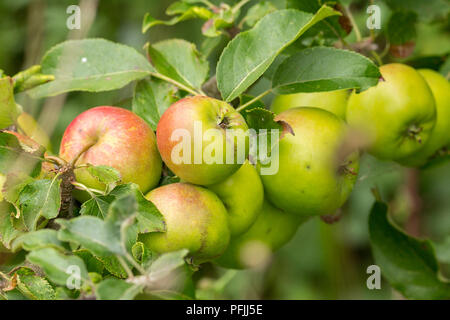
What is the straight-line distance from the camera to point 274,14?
86 cm

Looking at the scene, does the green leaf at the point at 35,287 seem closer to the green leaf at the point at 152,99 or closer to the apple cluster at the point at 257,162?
the apple cluster at the point at 257,162

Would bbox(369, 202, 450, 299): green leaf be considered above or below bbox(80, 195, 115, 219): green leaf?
below

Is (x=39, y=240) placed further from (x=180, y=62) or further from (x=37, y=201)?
(x=180, y=62)

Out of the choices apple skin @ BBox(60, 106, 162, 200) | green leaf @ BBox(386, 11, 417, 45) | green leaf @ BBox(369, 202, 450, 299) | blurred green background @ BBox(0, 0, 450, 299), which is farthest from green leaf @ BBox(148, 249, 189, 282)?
blurred green background @ BBox(0, 0, 450, 299)

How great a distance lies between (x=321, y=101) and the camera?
0.99 metres

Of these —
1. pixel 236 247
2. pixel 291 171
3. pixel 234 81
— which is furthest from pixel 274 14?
pixel 236 247

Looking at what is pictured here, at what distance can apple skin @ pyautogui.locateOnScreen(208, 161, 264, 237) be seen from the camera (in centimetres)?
84

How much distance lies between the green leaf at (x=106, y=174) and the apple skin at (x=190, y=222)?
0.07 meters

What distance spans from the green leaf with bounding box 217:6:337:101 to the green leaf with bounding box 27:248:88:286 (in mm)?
374

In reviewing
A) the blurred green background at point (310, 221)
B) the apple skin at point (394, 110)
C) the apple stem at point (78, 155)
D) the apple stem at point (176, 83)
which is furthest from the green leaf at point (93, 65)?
the blurred green background at point (310, 221)

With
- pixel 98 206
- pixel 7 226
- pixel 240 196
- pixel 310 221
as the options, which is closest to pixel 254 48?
pixel 240 196

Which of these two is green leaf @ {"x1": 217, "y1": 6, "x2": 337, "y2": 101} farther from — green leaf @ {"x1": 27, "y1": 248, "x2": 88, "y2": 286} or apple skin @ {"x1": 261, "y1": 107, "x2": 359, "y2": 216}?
green leaf @ {"x1": 27, "y1": 248, "x2": 88, "y2": 286}

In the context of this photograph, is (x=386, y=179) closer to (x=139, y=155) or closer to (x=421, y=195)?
(x=421, y=195)

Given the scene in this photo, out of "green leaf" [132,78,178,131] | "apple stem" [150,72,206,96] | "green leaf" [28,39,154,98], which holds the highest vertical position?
"green leaf" [28,39,154,98]
